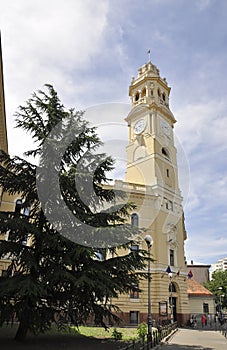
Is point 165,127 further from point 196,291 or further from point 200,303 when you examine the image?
point 200,303

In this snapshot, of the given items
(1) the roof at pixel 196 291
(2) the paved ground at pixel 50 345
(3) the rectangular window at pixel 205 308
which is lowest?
(2) the paved ground at pixel 50 345

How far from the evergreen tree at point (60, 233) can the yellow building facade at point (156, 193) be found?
47.4 ft

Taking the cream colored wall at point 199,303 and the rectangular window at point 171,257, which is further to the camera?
the cream colored wall at point 199,303

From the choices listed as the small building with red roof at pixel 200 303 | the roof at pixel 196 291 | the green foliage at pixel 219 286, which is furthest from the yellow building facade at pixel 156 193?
the green foliage at pixel 219 286

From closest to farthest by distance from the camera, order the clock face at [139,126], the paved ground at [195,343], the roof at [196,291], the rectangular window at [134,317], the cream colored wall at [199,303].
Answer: the paved ground at [195,343], the rectangular window at [134,317], the clock face at [139,126], the cream colored wall at [199,303], the roof at [196,291]

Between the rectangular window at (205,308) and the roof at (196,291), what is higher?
the roof at (196,291)

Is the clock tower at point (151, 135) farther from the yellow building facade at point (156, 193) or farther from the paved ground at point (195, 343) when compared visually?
the paved ground at point (195, 343)

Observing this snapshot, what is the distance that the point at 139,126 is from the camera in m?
40.9

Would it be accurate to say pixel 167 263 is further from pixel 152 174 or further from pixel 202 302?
pixel 202 302

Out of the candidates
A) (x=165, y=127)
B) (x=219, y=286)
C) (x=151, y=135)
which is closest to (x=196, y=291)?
(x=219, y=286)

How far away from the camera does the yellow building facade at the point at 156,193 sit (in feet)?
100

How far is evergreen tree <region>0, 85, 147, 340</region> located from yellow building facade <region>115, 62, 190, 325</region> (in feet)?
47.4

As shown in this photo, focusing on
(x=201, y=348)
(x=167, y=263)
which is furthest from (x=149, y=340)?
(x=167, y=263)

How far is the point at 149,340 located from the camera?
13.0 m
